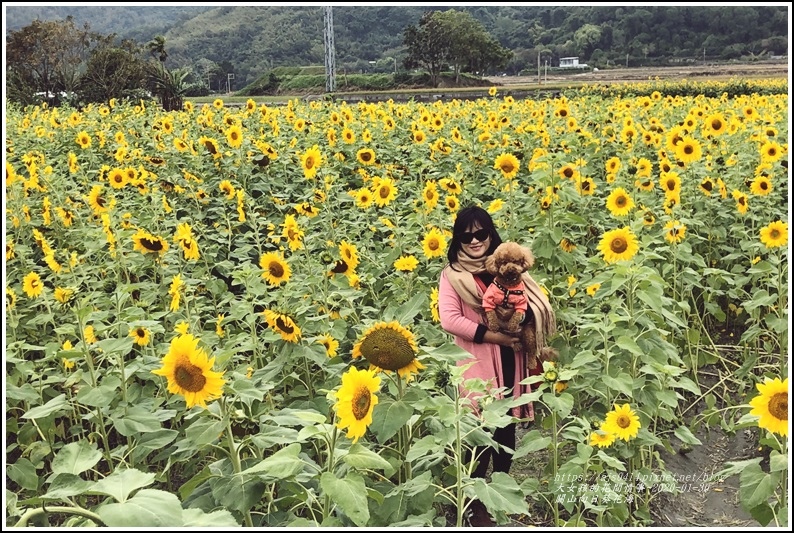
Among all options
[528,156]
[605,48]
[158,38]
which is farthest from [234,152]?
[158,38]

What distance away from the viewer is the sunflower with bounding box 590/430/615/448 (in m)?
2.39

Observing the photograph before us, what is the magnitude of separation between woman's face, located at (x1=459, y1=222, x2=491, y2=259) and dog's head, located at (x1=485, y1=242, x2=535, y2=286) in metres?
0.15

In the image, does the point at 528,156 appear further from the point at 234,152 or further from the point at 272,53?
the point at 272,53

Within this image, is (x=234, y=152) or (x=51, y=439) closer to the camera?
(x=51, y=439)

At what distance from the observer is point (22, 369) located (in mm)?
2607

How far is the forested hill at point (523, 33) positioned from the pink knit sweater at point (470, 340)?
1.44 meters

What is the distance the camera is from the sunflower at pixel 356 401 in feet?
5.47

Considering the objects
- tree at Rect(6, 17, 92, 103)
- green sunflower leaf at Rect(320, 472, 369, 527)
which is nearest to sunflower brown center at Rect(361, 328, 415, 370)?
green sunflower leaf at Rect(320, 472, 369, 527)

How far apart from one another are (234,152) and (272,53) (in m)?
43.9

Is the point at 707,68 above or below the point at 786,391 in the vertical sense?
above

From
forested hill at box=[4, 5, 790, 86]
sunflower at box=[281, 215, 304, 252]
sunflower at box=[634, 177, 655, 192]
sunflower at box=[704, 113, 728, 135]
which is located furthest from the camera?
forested hill at box=[4, 5, 790, 86]

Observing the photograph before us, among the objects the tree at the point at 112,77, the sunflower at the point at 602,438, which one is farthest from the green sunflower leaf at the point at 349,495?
the tree at the point at 112,77

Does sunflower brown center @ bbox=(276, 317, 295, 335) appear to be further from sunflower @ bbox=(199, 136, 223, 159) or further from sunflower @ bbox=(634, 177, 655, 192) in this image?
sunflower @ bbox=(199, 136, 223, 159)

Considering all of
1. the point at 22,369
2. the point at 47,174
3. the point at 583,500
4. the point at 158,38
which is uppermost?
the point at 158,38
